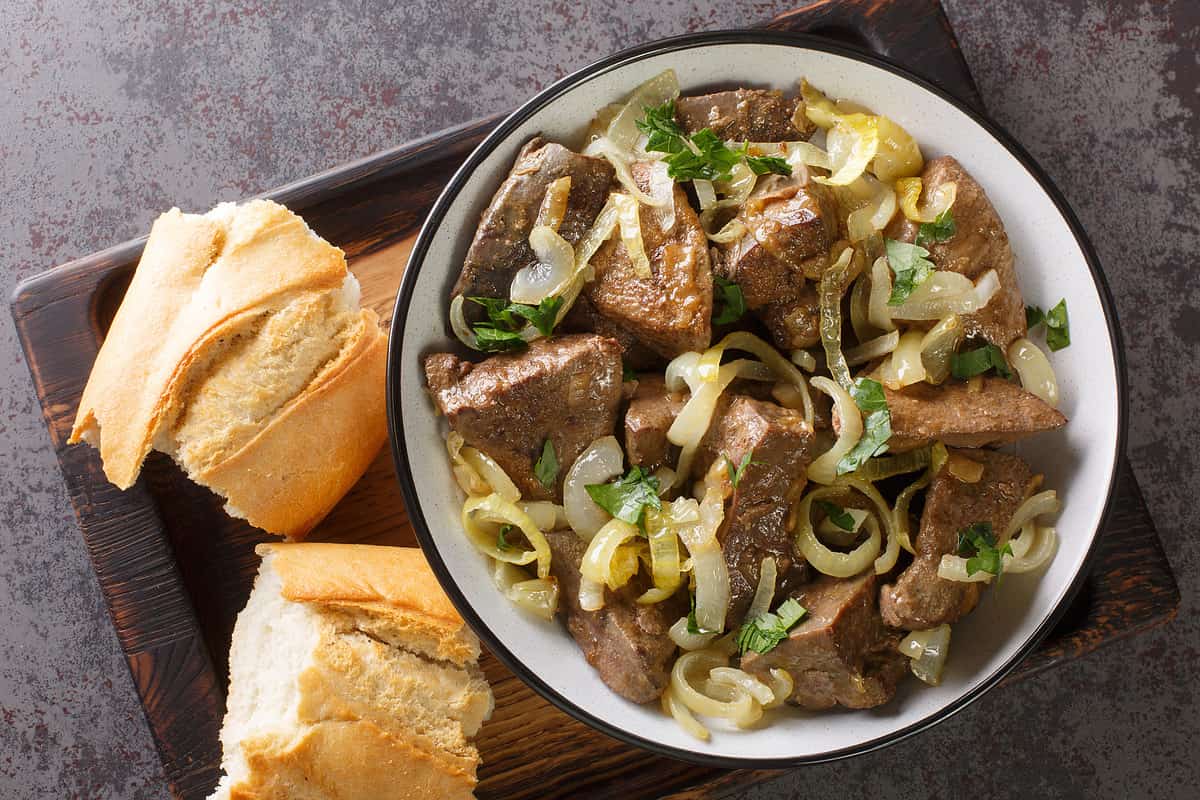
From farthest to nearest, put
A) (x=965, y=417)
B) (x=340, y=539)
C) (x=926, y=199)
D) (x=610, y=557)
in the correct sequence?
(x=340, y=539)
(x=926, y=199)
(x=965, y=417)
(x=610, y=557)

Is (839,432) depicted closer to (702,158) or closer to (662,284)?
(662,284)

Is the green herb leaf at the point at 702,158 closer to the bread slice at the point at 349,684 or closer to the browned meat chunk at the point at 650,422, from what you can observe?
the browned meat chunk at the point at 650,422


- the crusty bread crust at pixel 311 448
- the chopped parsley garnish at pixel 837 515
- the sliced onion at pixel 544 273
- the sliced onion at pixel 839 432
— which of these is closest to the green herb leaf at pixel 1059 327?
the sliced onion at pixel 839 432

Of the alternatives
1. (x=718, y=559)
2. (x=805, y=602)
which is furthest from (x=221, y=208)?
(x=805, y=602)

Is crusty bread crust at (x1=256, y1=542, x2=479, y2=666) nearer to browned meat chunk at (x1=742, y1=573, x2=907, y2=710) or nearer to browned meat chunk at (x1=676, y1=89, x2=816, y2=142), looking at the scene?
browned meat chunk at (x1=742, y1=573, x2=907, y2=710)

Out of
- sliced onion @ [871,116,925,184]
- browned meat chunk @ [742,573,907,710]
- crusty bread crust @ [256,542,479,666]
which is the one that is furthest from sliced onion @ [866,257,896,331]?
crusty bread crust @ [256,542,479,666]

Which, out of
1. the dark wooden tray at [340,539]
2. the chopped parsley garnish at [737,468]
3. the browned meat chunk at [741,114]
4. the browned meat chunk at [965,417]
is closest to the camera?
the chopped parsley garnish at [737,468]

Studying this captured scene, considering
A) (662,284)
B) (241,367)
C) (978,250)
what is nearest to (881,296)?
(978,250)
